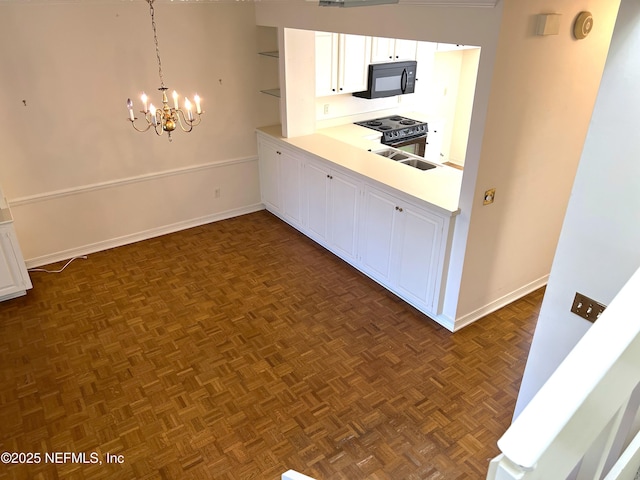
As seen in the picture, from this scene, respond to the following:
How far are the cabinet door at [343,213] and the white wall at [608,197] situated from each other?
2.29 m

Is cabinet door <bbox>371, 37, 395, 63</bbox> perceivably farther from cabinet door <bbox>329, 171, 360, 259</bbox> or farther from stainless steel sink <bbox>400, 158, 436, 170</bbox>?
cabinet door <bbox>329, 171, 360, 259</bbox>

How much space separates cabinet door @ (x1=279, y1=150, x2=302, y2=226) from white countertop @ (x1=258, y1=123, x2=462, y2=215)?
0.61 ft

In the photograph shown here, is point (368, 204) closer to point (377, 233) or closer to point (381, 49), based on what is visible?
point (377, 233)

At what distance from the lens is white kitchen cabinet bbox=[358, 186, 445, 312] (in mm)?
3375

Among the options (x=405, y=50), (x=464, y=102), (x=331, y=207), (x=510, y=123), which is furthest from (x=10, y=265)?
(x=464, y=102)

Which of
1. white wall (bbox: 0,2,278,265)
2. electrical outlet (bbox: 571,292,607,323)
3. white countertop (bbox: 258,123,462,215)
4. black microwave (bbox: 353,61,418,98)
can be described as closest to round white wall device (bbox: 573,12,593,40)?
white countertop (bbox: 258,123,462,215)

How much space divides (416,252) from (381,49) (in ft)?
8.56

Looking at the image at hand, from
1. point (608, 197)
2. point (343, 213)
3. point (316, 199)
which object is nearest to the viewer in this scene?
point (608, 197)

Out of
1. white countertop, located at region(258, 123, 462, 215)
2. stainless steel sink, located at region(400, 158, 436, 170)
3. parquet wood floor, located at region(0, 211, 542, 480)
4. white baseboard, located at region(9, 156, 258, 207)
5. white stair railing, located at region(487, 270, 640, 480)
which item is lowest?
parquet wood floor, located at region(0, 211, 542, 480)

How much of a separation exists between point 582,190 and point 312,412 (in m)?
1.96

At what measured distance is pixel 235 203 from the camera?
5305mm

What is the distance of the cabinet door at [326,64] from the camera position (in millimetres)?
4574

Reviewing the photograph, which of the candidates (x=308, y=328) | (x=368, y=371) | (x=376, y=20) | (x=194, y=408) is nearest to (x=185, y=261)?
(x=308, y=328)

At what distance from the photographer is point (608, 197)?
62.6 inches
